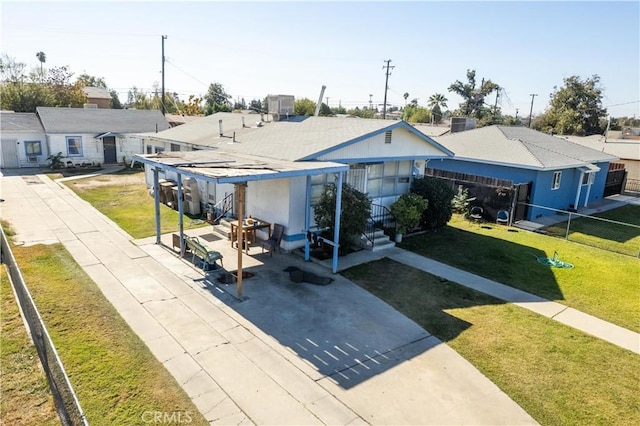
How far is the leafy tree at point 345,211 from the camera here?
12133mm

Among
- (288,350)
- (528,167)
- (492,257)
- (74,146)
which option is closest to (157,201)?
(288,350)

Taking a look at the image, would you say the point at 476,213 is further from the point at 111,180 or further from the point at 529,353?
the point at 111,180

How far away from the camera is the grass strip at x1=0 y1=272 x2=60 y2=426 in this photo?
5.73 metres

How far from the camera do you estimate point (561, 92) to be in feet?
178

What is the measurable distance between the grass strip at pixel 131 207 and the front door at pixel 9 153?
807cm

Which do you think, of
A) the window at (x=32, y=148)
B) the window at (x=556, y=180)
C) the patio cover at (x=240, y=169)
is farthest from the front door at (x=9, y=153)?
the window at (x=556, y=180)


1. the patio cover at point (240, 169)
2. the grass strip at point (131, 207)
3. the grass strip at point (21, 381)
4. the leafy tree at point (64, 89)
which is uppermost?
the leafy tree at point (64, 89)

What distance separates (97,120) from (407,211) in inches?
1155

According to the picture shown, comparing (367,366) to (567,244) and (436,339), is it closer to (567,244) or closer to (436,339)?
(436,339)

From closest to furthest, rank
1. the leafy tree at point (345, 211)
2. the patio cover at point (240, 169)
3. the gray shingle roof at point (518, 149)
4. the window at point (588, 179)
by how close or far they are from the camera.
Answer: the patio cover at point (240, 169) < the leafy tree at point (345, 211) < the gray shingle roof at point (518, 149) < the window at point (588, 179)

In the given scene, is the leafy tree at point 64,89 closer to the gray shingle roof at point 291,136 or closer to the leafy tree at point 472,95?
the gray shingle roof at point 291,136

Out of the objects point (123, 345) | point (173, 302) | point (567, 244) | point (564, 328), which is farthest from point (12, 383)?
point (567, 244)

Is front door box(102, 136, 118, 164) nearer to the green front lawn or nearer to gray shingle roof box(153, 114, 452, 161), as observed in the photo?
gray shingle roof box(153, 114, 452, 161)

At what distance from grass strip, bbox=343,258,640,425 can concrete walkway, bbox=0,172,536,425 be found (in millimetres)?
412
